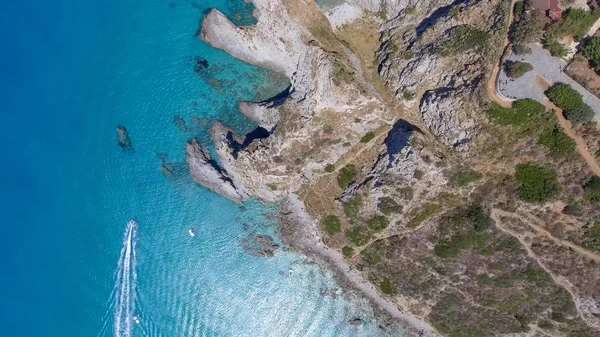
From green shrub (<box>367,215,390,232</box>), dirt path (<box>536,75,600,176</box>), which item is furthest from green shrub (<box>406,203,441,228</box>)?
dirt path (<box>536,75,600,176</box>)

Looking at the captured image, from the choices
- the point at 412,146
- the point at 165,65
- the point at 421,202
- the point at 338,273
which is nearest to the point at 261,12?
the point at 165,65

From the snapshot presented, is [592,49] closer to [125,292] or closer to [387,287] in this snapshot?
[387,287]

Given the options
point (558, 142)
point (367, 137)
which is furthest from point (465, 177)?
point (367, 137)

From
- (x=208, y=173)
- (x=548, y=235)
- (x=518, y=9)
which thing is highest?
(x=518, y=9)

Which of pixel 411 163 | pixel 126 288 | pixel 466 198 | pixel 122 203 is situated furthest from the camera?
pixel 126 288

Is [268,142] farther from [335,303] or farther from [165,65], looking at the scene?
[335,303]

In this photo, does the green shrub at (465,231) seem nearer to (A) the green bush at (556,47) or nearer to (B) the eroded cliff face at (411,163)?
(B) the eroded cliff face at (411,163)

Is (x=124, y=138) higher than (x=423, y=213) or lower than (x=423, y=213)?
lower
